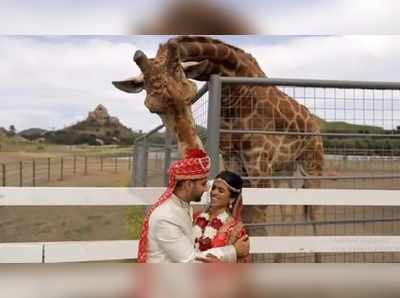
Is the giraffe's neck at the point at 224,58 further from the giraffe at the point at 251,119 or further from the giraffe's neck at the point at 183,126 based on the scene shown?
the giraffe's neck at the point at 183,126

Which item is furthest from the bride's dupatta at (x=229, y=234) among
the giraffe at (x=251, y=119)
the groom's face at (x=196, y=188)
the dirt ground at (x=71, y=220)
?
the dirt ground at (x=71, y=220)

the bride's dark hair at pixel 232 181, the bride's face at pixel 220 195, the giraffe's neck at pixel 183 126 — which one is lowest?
the bride's face at pixel 220 195

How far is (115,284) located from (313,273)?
0.17 meters

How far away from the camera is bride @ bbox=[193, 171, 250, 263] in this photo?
1637mm

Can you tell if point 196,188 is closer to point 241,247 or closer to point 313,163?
point 241,247

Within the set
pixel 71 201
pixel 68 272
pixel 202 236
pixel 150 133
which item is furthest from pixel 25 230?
pixel 68 272

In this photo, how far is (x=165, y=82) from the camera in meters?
2.51

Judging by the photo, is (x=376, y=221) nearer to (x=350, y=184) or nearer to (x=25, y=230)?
(x=350, y=184)

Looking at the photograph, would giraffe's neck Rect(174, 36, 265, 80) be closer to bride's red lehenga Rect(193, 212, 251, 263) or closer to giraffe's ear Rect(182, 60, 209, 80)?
giraffe's ear Rect(182, 60, 209, 80)

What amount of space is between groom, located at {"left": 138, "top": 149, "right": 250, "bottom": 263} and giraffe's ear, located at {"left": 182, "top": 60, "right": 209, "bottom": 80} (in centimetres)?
140

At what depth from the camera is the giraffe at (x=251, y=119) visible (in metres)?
2.59

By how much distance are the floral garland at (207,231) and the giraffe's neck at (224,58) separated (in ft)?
5.41

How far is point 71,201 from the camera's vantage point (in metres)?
2.57

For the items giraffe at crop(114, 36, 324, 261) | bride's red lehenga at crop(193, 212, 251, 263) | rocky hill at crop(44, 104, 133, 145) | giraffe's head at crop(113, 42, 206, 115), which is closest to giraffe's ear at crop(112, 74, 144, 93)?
giraffe at crop(114, 36, 324, 261)
